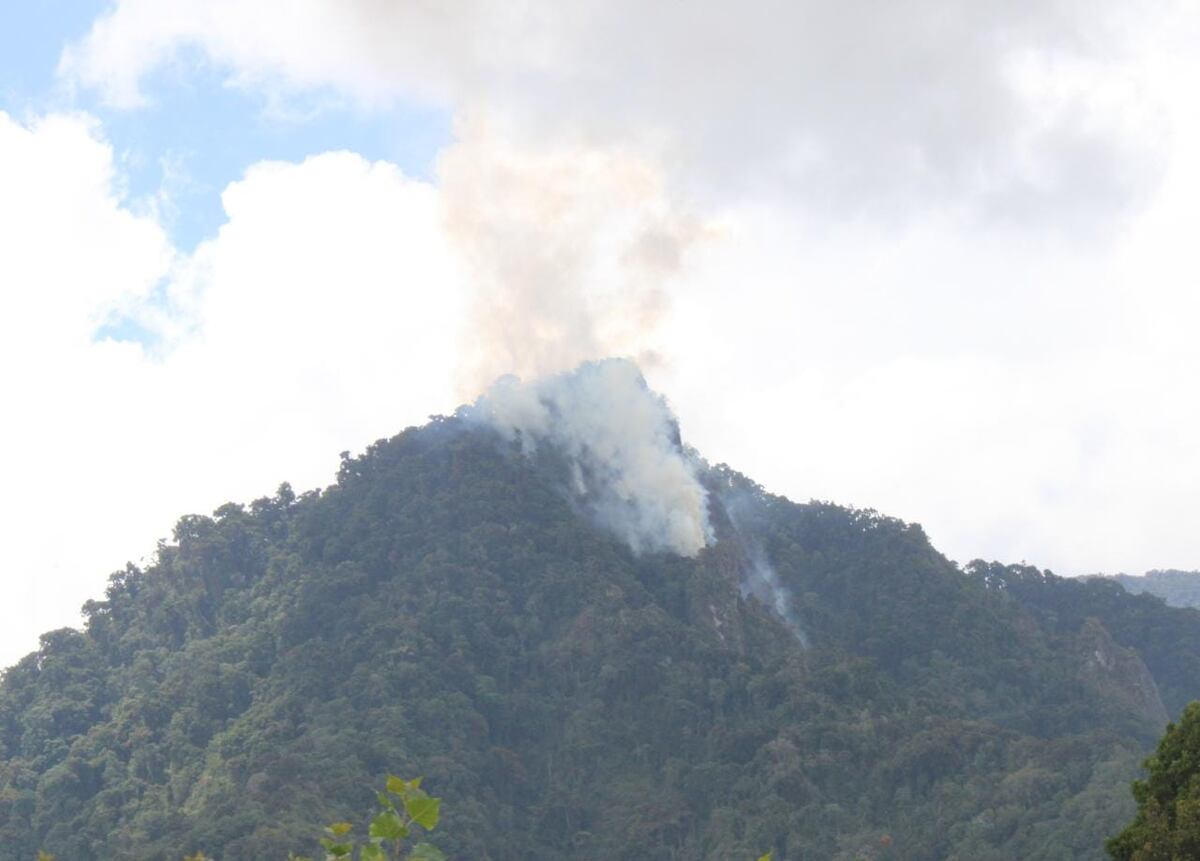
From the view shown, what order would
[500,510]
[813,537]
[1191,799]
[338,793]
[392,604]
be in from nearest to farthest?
1. [1191,799]
2. [338,793]
3. [392,604]
4. [500,510]
5. [813,537]

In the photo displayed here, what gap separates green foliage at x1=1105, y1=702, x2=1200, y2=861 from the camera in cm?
2967

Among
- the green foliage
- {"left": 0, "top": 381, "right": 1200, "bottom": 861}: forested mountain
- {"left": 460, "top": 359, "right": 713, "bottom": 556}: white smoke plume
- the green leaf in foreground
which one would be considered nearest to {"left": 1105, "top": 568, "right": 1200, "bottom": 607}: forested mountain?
{"left": 0, "top": 381, "right": 1200, "bottom": 861}: forested mountain

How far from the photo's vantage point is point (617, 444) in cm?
11512

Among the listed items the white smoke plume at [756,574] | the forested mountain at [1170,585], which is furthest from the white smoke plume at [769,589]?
the forested mountain at [1170,585]

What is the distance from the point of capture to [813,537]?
409ft

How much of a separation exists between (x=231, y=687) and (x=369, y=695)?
915 centimetres

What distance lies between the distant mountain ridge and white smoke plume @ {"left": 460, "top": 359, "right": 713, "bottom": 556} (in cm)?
7650

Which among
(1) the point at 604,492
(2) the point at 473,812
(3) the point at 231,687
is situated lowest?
(2) the point at 473,812

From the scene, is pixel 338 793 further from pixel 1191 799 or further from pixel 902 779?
pixel 1191 799

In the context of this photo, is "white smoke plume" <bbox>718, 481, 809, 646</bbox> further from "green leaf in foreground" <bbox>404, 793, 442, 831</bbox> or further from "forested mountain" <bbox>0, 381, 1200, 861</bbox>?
"green leaf in foreground" <bbox>404, 793, 442, 831</bbox>

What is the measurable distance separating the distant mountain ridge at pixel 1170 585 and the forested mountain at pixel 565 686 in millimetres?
53083

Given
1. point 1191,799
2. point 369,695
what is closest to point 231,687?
point 369,695

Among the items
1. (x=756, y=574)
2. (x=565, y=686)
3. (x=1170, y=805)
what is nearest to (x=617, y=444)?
(x=756, y=574)

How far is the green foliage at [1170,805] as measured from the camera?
2967 centimetres
